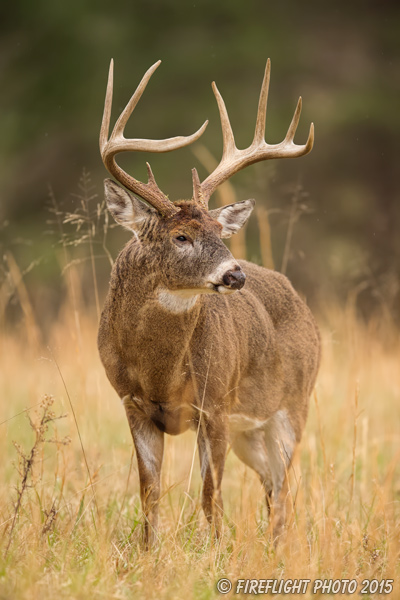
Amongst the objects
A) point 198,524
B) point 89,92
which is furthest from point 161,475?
point 89,92

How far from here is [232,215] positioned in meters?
5.45

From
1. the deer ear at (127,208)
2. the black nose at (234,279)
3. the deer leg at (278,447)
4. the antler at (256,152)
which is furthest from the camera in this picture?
the deer leg at (278,447)

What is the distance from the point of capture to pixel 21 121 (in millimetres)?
17328

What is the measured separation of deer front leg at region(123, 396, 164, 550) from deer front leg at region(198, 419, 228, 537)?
0.24 meters

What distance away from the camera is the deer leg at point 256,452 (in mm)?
6129

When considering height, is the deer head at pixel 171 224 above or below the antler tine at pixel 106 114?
below

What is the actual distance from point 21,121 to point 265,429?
40.8 feet

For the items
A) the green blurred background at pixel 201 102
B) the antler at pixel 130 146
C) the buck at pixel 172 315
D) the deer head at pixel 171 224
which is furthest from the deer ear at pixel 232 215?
the green blurred background at pixel 201 102

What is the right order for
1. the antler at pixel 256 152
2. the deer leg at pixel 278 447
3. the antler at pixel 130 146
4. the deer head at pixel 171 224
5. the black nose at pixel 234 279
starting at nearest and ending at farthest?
1. the black nose at pixel 234 279
2. the deer head at pixel 171 224
3. the antler at pixel 130 146
4. the antler at pixel 256 152
5. the deer leg at pixel 278 447

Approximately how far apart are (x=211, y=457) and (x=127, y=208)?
138cm

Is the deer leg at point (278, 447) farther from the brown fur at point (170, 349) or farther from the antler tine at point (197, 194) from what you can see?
the antler tine at point (197, 194)

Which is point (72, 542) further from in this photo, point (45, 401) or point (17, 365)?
point (17, 365)

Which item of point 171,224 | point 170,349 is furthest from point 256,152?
point 170,349

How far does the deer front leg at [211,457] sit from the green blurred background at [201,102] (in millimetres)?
10545
